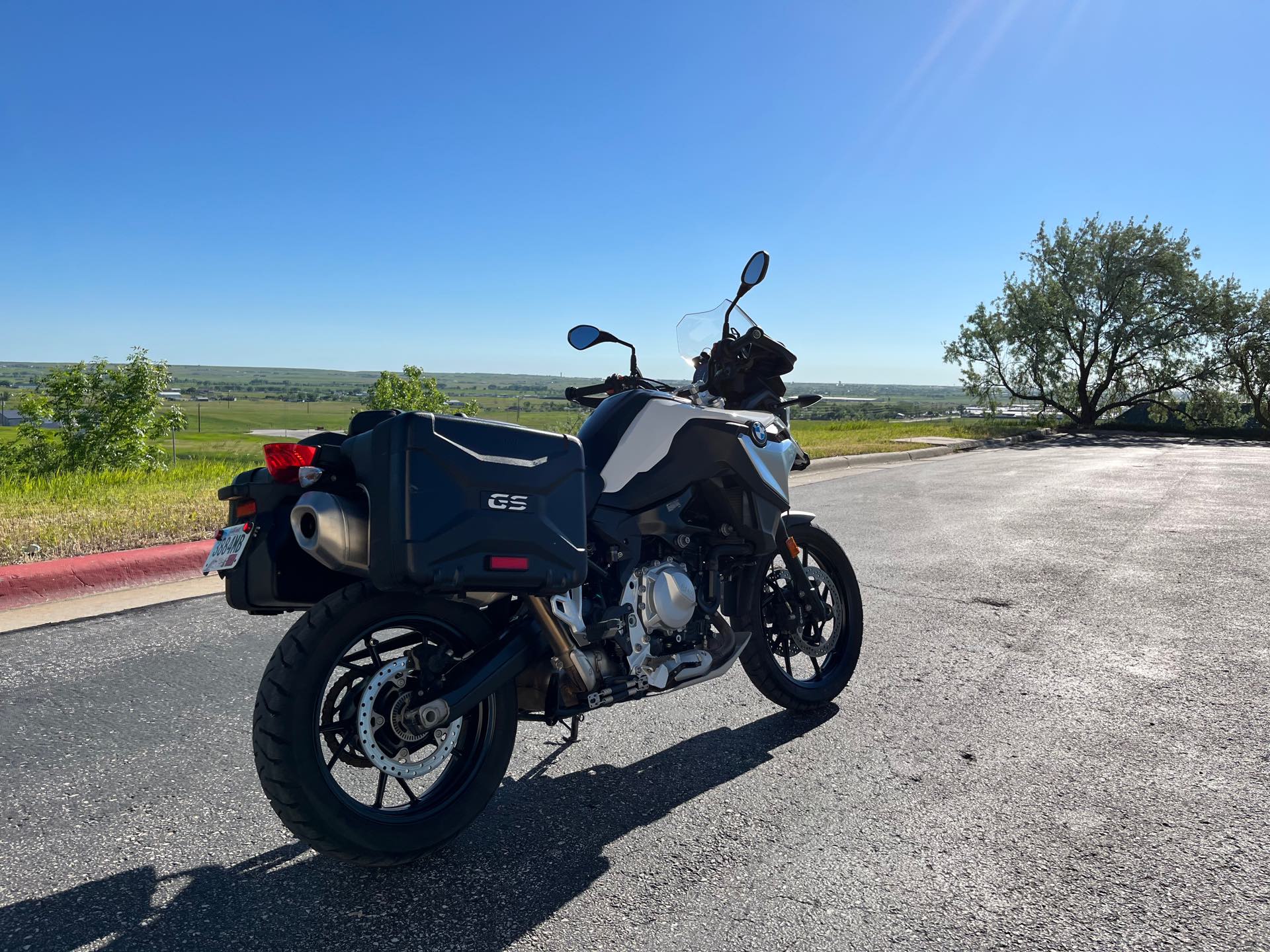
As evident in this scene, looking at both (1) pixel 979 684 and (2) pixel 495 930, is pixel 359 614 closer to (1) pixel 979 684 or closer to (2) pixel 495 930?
(2) pixel 495 930

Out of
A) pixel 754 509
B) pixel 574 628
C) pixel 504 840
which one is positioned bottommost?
pixel 504 840

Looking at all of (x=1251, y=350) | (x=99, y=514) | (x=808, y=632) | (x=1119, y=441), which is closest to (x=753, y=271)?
(x=808, y=632)

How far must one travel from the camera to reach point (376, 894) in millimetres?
2389

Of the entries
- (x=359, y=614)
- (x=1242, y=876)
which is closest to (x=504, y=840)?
(x=359, y=614)

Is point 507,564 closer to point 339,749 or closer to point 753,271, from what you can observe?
point 339,749

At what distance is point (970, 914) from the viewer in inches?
91.3

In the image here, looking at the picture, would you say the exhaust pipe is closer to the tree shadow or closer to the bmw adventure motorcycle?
the bmw adventure motorcycle

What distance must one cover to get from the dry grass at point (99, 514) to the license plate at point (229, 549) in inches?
150

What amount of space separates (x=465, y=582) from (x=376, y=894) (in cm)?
88

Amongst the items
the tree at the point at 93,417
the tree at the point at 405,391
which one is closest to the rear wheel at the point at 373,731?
the tree at the point at 93,417

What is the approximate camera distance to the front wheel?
11.9 ft

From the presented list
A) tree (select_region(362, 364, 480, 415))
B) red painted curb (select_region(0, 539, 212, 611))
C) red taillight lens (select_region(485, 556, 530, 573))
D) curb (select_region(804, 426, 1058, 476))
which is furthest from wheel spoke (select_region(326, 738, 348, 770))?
tree (select_region(362, 364, 480, 415))

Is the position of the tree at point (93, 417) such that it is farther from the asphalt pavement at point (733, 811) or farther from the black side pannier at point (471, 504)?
the black side pannier at point (471, 504)

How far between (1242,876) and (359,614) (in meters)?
2.61
